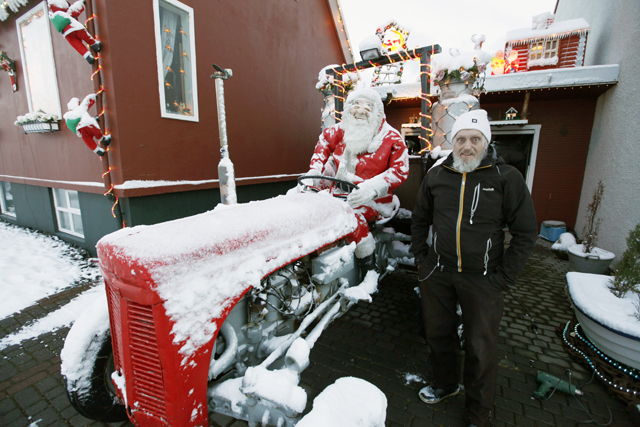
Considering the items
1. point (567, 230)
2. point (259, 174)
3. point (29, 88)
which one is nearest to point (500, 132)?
point (567, 230)

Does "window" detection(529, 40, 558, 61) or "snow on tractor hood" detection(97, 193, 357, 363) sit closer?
"snow on tractor hood" detection(97, 193, 357, 363)

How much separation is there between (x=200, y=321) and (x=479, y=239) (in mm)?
1588

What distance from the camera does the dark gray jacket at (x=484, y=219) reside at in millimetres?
1684

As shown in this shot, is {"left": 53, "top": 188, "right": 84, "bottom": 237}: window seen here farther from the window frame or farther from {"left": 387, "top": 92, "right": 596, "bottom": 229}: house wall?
the window frame

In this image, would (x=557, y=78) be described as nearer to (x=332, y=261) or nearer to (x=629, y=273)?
(x=629, y=273)

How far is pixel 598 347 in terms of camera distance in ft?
7.82

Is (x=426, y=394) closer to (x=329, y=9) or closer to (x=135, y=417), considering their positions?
(x=135, y=417)

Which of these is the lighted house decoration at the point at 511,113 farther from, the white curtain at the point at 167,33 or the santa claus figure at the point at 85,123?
the santa claus figure at the point at 85,123

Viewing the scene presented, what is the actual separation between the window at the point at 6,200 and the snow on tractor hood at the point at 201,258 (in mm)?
8582

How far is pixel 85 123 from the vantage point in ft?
11.5

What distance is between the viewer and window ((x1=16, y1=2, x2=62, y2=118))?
472cm

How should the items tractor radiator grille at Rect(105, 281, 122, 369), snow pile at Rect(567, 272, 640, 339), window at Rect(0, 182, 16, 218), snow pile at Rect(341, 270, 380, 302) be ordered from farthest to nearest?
window at Rect(0, 182, 16, 218)
snow pile at Rect(341, 270, 380, 302)
snow pile at Rect(567, 272, 640, 339)
tractor radiator grille at Rect(105, 281, 122, 369)

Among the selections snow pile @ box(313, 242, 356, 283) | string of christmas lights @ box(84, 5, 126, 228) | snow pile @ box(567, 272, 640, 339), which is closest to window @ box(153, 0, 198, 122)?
string of christmas lights @ box(84, 5, 126, 228)

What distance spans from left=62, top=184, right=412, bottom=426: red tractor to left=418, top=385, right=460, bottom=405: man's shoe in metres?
0.94
